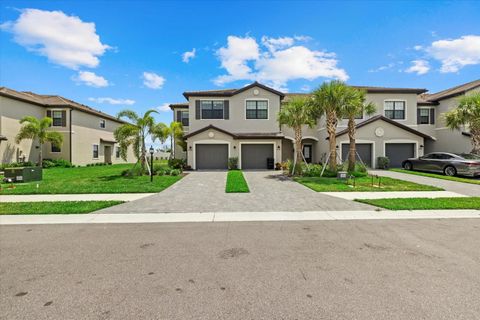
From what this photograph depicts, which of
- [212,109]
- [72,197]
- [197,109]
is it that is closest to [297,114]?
[212,109]

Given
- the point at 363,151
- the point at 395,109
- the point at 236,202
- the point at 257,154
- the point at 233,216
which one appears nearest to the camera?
the point at 233,216

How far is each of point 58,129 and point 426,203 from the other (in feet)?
102

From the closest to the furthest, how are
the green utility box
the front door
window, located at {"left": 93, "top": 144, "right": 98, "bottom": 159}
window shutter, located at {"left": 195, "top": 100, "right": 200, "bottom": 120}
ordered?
1. the green utility box
2. window shutter, located at {"left": 195, "top": 100, "right": 200, "bottom": 120}
3. the front door
4. window, located at {"left": 93, "top": 144, "right": 98, "bottom": 159}

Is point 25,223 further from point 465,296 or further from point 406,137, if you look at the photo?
point 406,137

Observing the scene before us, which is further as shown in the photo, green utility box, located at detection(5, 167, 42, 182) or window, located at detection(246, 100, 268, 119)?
window, located at detection(246, 100, 268, 119)

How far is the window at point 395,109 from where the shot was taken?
24.0m

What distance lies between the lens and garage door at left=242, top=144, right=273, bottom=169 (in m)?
22.5

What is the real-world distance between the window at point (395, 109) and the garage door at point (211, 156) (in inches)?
656

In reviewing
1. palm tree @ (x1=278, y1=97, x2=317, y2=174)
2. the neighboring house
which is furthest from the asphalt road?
the neighboring house

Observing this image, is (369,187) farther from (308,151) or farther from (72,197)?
(308,151)

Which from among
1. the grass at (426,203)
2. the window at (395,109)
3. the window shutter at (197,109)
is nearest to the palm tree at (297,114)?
the grass at (426,203)

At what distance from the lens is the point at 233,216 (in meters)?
7.25

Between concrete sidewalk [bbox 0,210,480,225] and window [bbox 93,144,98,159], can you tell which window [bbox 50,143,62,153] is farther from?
concrete sidewalk [bbox 0,210,480,225]

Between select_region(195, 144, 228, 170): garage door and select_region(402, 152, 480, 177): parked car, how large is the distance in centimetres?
1557
